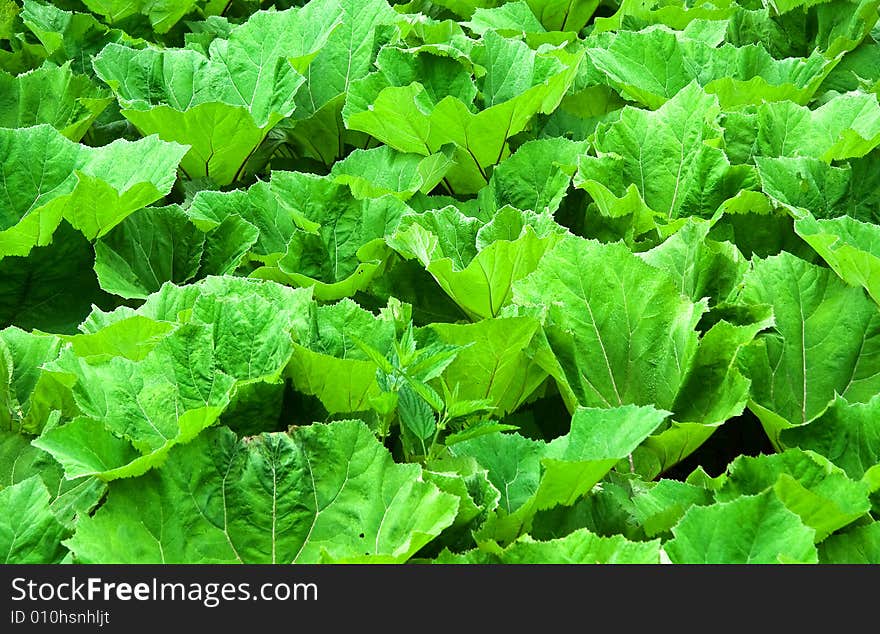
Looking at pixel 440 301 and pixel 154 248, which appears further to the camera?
pixel 154 248

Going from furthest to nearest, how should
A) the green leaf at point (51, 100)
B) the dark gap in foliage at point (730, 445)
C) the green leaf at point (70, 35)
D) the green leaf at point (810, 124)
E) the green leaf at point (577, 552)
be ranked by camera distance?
the green leaf at point (70, 35), the green leaf at point (51, 100), the green leaf at point (810, 124), the dark gap in foliage at point (730, 445), the green leaf at point (577, 552)

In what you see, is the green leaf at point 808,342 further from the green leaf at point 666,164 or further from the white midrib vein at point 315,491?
the white midrib vein at point 315,491

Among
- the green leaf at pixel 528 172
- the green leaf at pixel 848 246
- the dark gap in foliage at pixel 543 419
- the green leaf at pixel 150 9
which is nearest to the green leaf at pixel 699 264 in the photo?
the green leaf at pixel 848 246

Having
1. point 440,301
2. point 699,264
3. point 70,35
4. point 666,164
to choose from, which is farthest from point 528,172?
point 70,35

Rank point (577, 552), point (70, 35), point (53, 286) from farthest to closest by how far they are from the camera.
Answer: point (70, 35)
point (53, 286)
point (577, 552)

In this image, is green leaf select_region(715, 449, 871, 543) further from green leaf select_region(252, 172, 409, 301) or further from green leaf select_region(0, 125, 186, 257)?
green leaf select_region(0, 125, 186, 257)

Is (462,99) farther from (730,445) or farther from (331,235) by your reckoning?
(730,445)

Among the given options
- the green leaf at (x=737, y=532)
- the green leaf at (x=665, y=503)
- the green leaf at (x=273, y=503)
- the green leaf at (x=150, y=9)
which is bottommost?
the green leaf at (x=150, y=9)
